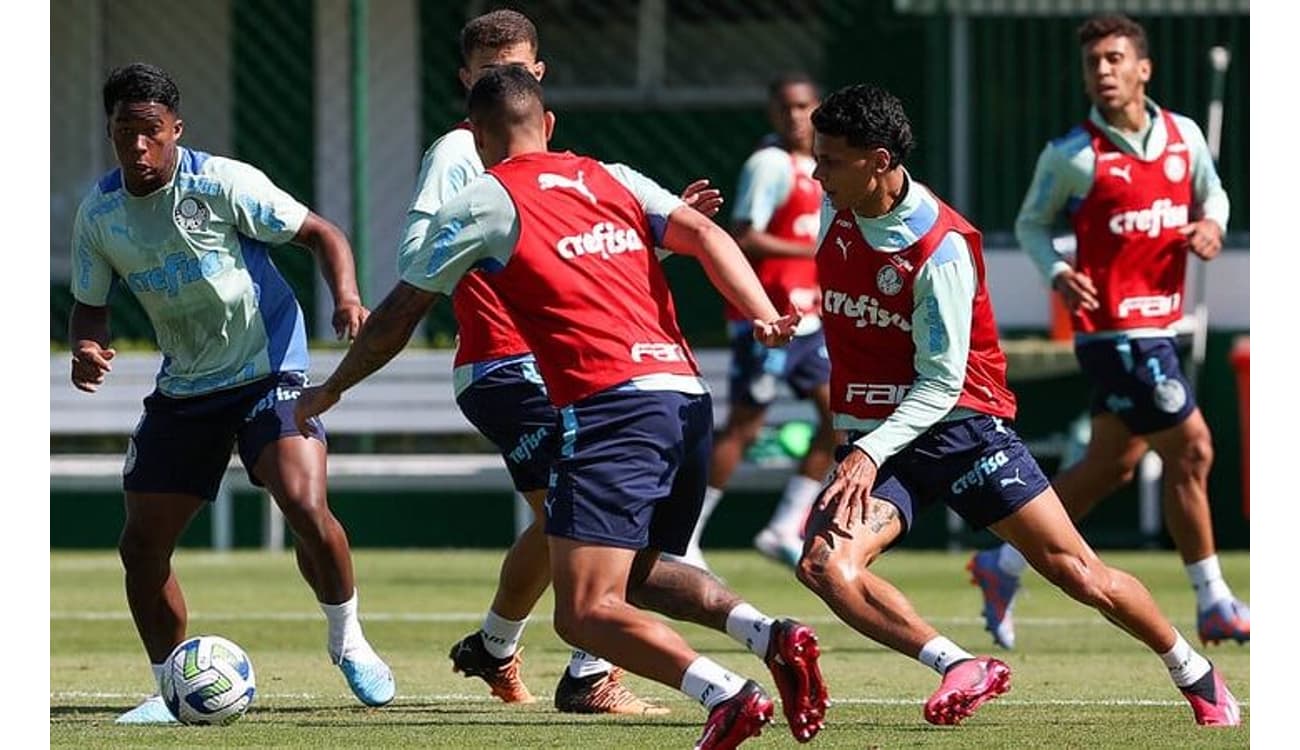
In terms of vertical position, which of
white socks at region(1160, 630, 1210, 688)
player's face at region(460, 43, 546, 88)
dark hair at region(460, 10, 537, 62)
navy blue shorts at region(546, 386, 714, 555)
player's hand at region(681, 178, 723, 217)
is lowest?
white socks at region(1160, 630, 1210, 688)

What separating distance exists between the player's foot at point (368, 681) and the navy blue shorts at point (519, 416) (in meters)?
0.79

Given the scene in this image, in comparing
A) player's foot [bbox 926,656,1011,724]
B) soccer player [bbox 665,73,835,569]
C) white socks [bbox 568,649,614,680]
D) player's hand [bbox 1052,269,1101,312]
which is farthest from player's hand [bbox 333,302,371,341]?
soccer player [bbox 665,73,835,569]

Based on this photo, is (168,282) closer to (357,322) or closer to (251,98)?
(357,322)

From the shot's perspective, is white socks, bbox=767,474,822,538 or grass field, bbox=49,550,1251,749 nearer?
grass field, bbox=49,550,1251,749

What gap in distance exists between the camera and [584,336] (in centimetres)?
721

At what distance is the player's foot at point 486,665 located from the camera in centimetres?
880

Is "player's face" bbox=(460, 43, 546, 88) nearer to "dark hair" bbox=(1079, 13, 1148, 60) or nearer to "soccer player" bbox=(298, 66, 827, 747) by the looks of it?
"soccer player" bbox=(298, 66, 827, 747)

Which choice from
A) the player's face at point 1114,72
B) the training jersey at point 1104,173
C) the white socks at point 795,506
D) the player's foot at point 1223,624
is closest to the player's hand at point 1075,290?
the training jersey at point 1104,173

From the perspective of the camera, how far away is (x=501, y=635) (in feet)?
28.8

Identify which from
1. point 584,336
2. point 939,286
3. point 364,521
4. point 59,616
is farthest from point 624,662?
point 364,521

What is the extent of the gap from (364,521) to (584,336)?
9140 millimetres

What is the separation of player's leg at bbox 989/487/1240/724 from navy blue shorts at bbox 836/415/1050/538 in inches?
2.3

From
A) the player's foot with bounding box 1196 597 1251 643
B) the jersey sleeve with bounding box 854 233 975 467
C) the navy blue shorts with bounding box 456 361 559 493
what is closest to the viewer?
the jersey sleeve with bounding box 854 233 975 467

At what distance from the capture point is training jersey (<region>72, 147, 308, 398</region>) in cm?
859
